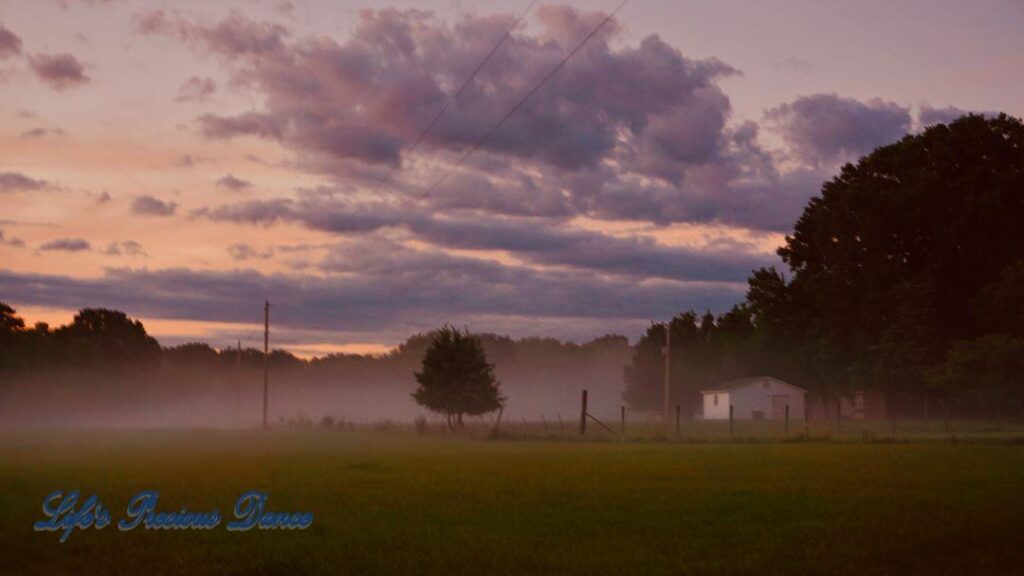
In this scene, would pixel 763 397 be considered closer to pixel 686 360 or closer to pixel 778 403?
pixel 778 403

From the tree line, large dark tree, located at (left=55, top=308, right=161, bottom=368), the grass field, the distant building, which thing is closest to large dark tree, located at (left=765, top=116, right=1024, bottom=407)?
the tree line

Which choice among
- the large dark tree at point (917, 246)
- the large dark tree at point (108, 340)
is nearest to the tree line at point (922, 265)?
the large dark tree at point (917, 246)

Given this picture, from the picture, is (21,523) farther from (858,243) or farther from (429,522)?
(858,243)

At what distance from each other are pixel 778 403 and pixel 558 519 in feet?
293

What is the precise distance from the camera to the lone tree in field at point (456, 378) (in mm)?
85438

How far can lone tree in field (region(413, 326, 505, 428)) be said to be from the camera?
85438 mm

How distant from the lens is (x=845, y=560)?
15.2 meters

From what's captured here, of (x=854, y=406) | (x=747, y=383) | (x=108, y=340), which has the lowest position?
(x=854, y=406)

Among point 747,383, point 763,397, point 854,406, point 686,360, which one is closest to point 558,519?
point 747,383

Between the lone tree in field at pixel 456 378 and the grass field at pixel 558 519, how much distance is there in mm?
50354

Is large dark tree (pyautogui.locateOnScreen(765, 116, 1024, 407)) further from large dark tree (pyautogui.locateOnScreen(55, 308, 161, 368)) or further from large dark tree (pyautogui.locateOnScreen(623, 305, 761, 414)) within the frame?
large dark tree (pyautogui.locateOnScreen(55, 308, 161, 368))

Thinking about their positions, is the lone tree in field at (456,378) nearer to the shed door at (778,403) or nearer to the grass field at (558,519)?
the shed door at (778,403)

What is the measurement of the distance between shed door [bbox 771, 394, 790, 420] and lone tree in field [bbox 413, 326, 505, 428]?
100 ft

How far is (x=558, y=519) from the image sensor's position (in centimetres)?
1934
